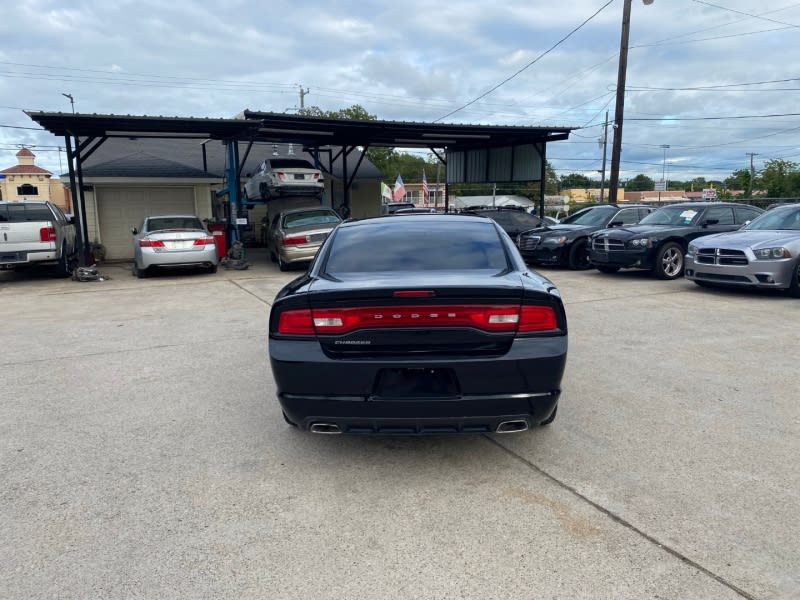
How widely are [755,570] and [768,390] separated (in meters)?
2.87

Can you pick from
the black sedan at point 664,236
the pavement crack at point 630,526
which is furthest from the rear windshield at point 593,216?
the pavement crack at point 630,526

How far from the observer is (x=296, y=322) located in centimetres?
340

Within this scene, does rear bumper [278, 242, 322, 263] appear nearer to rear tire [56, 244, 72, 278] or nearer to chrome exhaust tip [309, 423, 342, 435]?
rear tire [56, 244, 72, 278]

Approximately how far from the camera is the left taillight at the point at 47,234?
12.7m

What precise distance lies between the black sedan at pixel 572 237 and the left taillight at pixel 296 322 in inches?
438

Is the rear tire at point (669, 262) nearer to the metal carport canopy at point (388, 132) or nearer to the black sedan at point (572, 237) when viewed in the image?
the black sedan at point (572, 237)

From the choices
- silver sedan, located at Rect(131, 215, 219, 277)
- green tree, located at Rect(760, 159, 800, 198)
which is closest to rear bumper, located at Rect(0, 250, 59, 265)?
silver sedan, located at Rect(131, 215, 219, 277)

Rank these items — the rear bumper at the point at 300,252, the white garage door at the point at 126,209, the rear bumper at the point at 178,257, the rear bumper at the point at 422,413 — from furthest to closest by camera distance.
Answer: the white garage door at the point at 126,209 → the rear bumper at the point at 300,252 → the rear bumper at the point at 178,257 → the rear bumper at the point at 422,413

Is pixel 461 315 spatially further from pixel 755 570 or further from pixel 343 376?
pixel 755 570

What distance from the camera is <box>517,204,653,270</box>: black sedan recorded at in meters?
13.7

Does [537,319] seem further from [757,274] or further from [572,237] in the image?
[572,237]

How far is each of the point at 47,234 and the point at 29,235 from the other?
1.13 ft

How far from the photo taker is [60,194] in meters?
67.1

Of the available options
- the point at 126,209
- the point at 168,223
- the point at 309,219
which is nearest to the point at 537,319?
the point at 309,219
